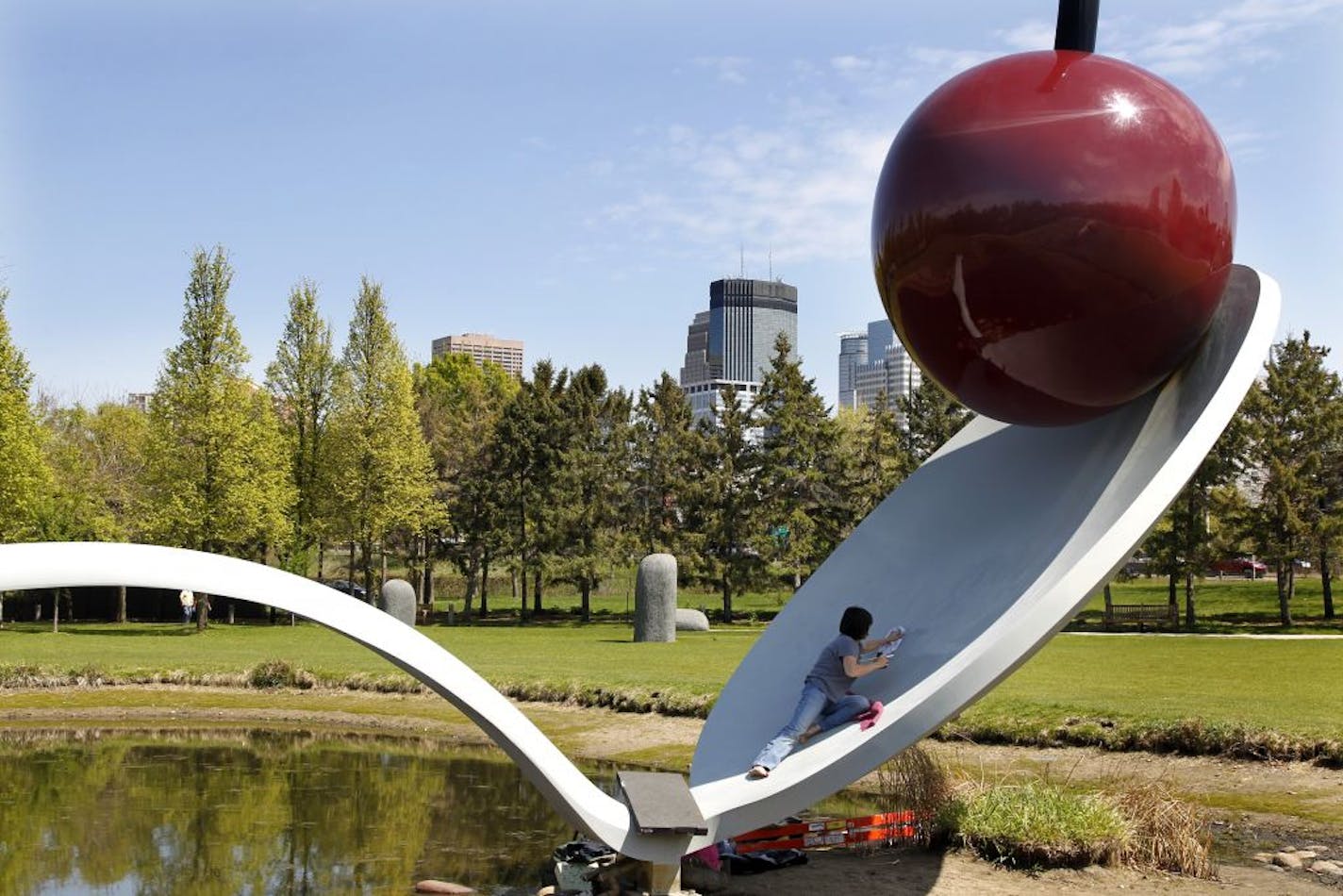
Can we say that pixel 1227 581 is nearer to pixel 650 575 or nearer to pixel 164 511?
pixel 650 575

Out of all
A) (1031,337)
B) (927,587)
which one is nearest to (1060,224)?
(1031,337)

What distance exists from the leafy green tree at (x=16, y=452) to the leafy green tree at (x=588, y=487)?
49.9ft

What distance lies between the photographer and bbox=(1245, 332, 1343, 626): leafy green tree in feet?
112

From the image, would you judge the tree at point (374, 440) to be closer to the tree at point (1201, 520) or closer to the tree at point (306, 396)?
the tree at point (306, 396)

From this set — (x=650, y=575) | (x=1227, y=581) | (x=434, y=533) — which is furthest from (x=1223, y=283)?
(x=1227, y=581)

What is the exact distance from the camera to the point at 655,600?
28.9m

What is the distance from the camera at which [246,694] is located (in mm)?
19750

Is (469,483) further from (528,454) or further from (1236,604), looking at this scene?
(1236,604)

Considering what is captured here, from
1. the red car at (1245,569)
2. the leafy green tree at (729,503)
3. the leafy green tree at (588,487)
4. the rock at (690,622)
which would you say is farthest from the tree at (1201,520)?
the red car at (1245,569)

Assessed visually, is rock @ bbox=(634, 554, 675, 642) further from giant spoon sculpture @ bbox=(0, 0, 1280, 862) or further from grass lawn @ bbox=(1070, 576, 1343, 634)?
giant spoon sculpture @ bbox=(0, 0, 1280, 862)

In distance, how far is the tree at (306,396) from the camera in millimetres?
43531

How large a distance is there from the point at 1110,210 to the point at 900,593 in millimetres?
3367

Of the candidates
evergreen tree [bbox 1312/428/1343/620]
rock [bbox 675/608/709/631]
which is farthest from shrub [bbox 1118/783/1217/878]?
evergreen tree [bbox 1312/428/1343/620]

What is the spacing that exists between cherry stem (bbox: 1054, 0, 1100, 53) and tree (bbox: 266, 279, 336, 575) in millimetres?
36974
